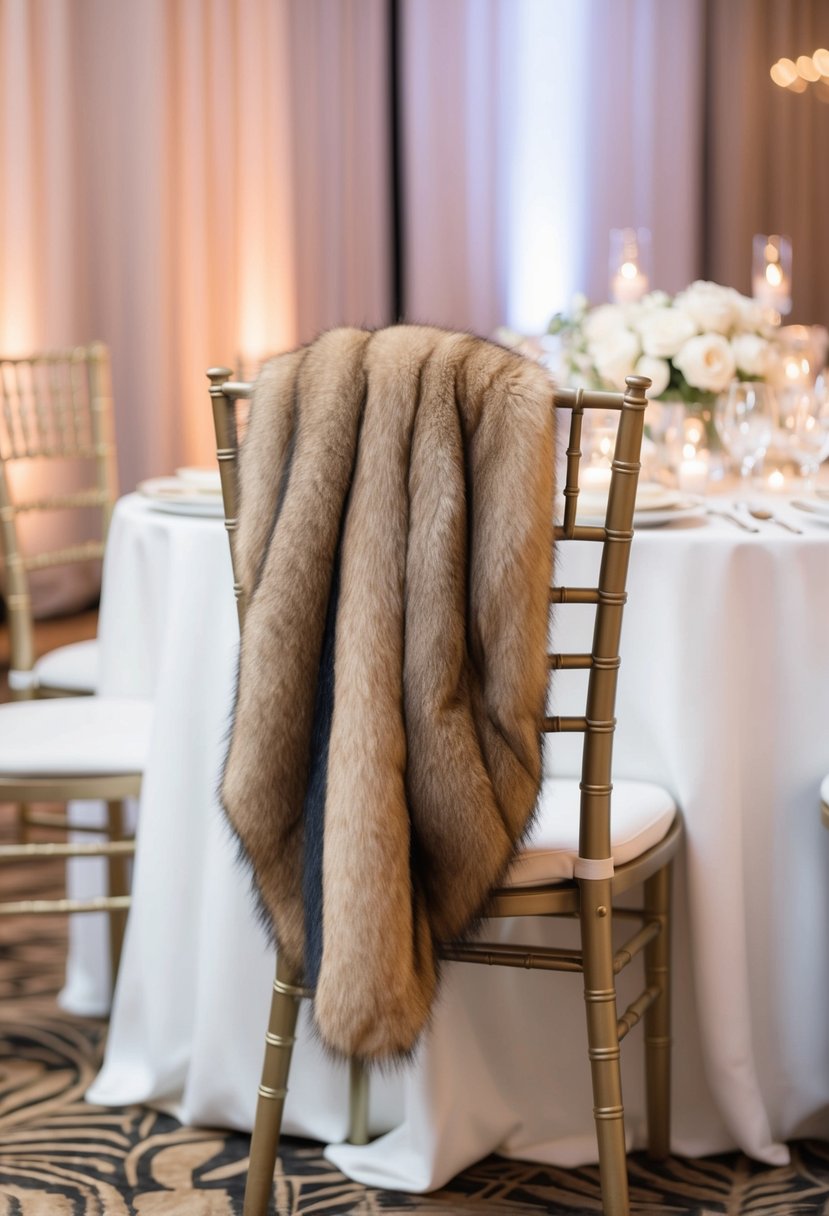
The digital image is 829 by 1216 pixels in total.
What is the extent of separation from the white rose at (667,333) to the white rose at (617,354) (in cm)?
3

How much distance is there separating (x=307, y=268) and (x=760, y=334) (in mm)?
4308

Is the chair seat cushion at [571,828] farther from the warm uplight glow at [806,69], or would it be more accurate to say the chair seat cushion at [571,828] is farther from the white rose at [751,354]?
the warm uplight glow at [806,69]

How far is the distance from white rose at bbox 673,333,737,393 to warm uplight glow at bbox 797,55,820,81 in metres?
5.42

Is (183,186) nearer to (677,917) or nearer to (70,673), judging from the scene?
(70,673)

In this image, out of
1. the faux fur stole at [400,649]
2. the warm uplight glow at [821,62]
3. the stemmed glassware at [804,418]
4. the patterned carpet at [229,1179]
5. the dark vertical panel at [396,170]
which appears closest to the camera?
the faux fur stole at [400,649]

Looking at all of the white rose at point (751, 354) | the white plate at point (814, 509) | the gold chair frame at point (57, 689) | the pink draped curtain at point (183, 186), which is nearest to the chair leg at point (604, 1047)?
the white plate at point (814, 509)

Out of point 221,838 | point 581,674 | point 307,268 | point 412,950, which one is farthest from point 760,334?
point 307,268

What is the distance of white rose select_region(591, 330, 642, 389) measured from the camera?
2.34 m

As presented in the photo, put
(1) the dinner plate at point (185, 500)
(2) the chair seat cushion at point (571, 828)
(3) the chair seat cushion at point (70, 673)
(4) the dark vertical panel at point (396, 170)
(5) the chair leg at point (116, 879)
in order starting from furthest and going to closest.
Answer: (4) the dark vertical panel at point (396, 170)
(3) the chair seat cushion at point (70, 673)
(5) the chair leg at point (116, 879)
(1) the dinner plate at point (185, 500)
(2) the chair seat cushion at point (571, 828)

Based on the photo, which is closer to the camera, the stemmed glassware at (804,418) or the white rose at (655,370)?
the stemmed glassware at (804,418)

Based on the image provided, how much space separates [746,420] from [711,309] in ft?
1.03

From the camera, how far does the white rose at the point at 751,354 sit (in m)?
2.33

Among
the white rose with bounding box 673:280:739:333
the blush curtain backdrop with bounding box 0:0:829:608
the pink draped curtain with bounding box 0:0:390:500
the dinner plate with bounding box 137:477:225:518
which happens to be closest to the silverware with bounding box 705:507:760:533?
the white rose with bounding box 673:280:739:333

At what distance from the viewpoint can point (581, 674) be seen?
1.85 m
